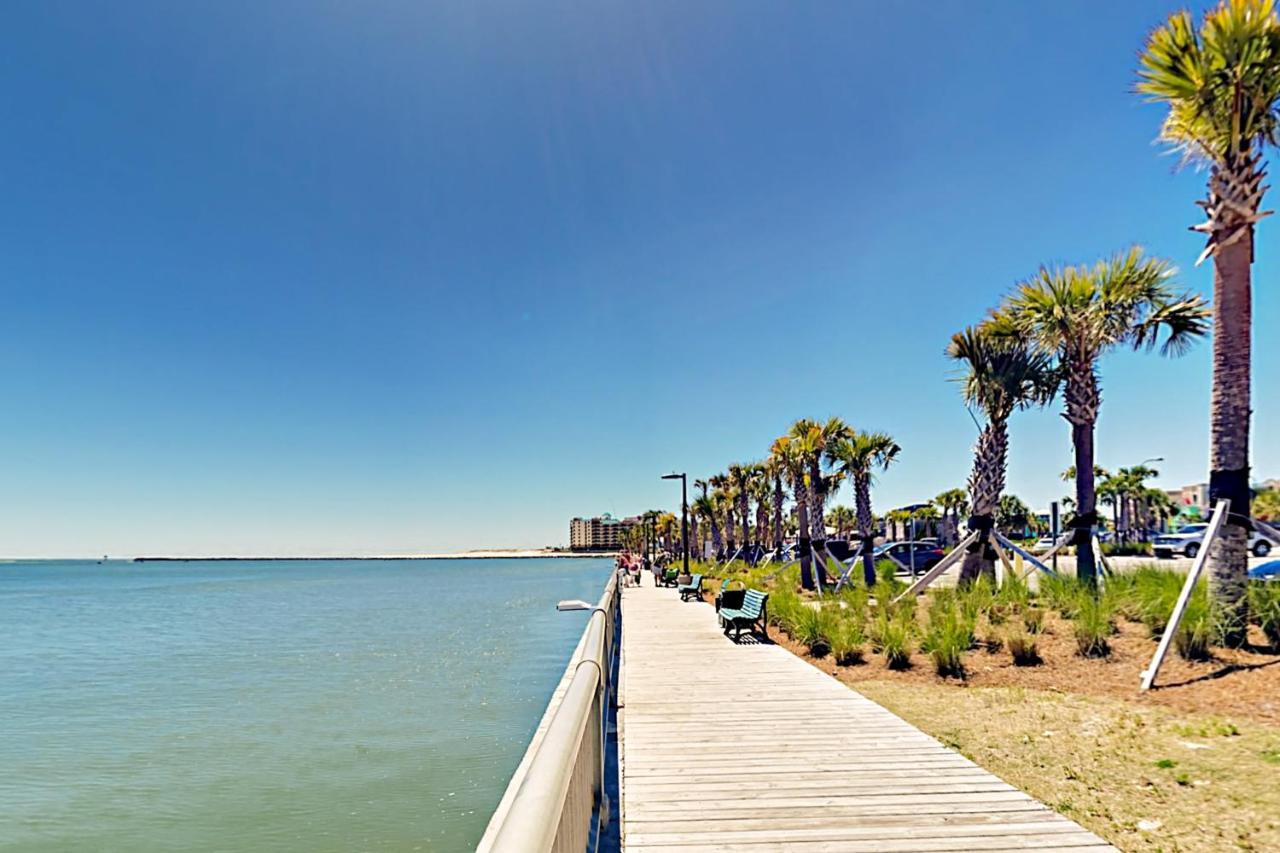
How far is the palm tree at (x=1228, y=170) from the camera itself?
359 inches

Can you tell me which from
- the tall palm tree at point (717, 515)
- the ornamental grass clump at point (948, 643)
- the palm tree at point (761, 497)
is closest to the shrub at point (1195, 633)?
the ornamental grass clump at point (948, 643)

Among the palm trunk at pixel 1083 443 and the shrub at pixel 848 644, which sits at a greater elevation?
the palm trunk at pixel 1083 443

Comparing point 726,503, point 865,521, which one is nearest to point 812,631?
point 865,521

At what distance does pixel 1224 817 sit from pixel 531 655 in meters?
18.9

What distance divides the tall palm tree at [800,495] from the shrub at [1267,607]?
15.9 m

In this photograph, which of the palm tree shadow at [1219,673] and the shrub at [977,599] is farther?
the shrub at [977,599]

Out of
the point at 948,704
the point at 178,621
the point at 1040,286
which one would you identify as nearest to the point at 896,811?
the point at 948,704

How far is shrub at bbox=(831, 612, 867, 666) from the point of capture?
11.3m

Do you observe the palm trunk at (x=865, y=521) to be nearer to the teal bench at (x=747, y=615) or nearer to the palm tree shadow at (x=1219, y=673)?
the teal bench at (x=747, y=615)

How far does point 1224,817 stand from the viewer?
4.93 m

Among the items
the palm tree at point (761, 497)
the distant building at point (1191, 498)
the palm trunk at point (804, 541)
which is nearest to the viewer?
the palm trunk at point (804, 541)

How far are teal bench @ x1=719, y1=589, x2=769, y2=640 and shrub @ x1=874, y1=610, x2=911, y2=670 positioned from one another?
104 inches

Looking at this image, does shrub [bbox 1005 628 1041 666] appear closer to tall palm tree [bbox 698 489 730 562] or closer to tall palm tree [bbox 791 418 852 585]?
tall palm tree [bbox 791 418 852 585]

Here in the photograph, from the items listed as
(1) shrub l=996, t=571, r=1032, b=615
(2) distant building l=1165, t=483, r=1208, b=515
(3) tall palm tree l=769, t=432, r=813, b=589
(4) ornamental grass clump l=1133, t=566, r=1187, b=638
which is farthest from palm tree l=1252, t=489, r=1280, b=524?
(4) ornamental grass clump l=1133, t=566, r=1187, b=638
